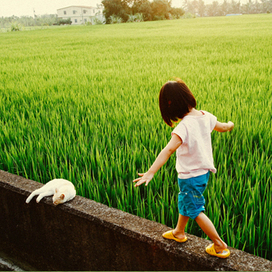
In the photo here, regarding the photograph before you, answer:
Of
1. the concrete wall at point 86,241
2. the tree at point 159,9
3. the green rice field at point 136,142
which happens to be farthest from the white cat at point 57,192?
the tree at point 159,9

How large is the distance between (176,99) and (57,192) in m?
0.83

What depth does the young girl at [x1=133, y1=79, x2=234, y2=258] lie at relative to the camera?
3.58 feet

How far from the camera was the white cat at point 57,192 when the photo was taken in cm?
151

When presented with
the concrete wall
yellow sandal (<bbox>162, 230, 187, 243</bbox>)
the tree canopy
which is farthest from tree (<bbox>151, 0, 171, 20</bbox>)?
yellow sandal (<bbox>162, 230, 187, 243</bbox>)

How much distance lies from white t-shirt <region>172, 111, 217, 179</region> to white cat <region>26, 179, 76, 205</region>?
0.68 metres

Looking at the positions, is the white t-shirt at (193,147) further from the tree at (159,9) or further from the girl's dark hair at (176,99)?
the tree at (159,9)

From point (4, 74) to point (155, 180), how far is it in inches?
202

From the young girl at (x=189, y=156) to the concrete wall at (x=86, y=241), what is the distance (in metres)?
0.10

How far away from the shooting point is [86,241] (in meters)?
1.49

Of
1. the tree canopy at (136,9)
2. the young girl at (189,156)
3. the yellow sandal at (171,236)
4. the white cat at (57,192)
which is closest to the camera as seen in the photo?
the young girl at (189,156)

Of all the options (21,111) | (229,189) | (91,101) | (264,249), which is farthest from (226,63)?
(264,249)

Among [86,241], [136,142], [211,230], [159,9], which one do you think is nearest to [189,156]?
[211,230]

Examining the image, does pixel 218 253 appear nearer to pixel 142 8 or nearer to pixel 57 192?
pixel 57 192

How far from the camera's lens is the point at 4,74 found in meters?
5.83
